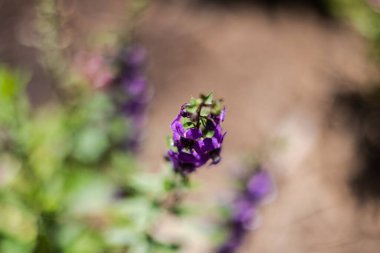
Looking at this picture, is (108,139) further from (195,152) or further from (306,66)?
(306,66)

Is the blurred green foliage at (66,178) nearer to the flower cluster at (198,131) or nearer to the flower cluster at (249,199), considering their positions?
the flower cluster at (249,199)

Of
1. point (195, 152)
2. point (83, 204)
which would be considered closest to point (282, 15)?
point (83, 204)

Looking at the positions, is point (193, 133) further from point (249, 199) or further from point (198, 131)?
point (249, 199)

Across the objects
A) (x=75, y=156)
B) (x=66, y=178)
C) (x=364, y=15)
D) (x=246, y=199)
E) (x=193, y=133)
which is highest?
(x=364, y=15)

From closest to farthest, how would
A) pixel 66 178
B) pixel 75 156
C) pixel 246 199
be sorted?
pixel 246 199 < pixel 66 178 < pixel 75 156

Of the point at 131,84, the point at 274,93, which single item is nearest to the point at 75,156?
the point at 131,84

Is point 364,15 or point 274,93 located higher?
point 364,15

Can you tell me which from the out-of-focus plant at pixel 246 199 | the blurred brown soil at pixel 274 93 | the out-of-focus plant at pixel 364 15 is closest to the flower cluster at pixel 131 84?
the blurred brown soil at pixel 274 93
